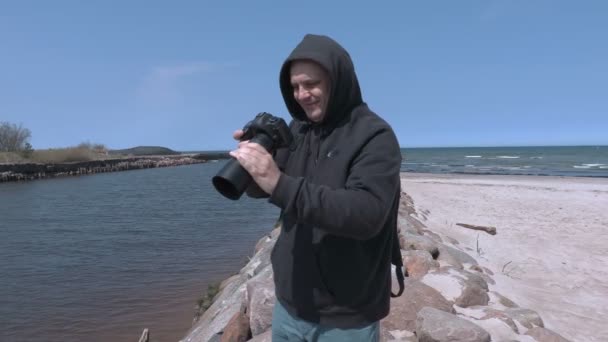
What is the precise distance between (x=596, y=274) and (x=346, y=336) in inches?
304

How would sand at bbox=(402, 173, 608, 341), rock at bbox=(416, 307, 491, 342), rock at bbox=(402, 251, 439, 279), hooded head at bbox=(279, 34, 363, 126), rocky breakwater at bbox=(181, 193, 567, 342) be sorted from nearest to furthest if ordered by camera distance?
hooded head at bbox=(279, 34, 363, 126), rock at bbox=(416, 307, 491, 342), rocky breakwater at bbox=(181, 193, 567, 342), rock at bbox=(402, 251, 439, 279), sand at bbox=(402, 173, 608, 341)

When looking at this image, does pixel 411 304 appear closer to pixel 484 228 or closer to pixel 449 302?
pixel 449 302

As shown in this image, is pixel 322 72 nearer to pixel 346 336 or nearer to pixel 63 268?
pixel 346 336

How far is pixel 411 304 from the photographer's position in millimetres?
4293

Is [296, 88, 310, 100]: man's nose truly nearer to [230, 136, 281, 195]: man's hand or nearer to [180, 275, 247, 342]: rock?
[230, 136, 281, 195]: man's hand

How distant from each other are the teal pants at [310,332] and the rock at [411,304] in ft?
7.66

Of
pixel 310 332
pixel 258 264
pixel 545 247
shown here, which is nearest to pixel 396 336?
pixel 310 332

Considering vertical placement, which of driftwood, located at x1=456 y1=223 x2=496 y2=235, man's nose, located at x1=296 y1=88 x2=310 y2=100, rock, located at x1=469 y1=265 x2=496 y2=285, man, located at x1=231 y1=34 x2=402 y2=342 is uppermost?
man's nose, located at x1=296 y1=88 x2=310 y2=100

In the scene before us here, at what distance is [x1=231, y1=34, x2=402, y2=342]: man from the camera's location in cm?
142

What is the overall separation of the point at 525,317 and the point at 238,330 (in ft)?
9.33

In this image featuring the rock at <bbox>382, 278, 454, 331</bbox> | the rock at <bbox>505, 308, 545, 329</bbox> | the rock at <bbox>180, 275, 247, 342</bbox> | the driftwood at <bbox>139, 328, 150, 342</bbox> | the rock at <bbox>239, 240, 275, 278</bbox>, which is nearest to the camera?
the rock at <bbox>382, 278, 454, 331</bbox>

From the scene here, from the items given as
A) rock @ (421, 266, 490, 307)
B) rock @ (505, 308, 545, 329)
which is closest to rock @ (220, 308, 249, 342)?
rock @ (421, 266, 490, 307)

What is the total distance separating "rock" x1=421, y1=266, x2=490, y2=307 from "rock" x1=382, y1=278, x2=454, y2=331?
0.26 meters

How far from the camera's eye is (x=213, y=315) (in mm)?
5770
